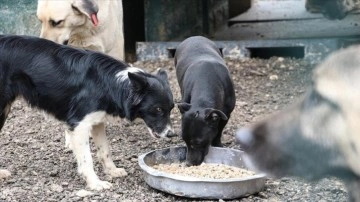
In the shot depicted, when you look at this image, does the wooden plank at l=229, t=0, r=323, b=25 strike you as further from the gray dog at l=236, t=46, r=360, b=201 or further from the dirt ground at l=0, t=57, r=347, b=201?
the gray dog at l=236, t=46, r=360, b=201

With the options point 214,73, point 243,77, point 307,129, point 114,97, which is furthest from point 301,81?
point 307,129

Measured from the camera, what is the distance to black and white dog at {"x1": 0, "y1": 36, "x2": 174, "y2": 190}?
522 cm

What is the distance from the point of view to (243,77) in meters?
8.55

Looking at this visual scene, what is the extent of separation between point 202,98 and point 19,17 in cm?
383

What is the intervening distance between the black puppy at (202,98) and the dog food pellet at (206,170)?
75 millimetres

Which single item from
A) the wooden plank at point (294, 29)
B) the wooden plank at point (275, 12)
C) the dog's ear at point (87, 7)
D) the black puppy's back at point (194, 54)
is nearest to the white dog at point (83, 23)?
the dog's ear at point (87, 7)

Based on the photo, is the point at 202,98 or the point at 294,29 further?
the point at 294,29

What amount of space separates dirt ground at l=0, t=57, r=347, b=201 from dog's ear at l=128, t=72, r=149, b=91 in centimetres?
75

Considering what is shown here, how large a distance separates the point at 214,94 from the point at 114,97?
95cm

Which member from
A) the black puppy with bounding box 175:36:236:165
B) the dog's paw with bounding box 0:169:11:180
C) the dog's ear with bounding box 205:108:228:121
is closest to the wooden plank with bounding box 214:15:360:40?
the black puppy with bounding box 175:36:236:165

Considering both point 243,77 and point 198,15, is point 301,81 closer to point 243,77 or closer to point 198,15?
point 243,77

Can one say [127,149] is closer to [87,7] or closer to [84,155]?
[84,155]

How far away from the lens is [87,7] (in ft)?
22.5

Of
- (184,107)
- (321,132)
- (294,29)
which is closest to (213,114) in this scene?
(184,107)
